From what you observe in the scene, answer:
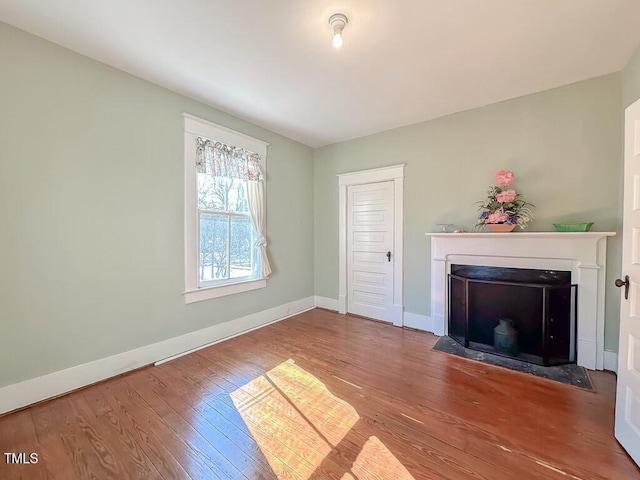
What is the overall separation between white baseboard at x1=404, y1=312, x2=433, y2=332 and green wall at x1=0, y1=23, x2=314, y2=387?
101 inches

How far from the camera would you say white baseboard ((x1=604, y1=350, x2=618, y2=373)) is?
242 centimetres

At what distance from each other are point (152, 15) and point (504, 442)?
3556 millimetres

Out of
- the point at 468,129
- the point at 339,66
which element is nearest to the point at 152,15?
the point at 339,66

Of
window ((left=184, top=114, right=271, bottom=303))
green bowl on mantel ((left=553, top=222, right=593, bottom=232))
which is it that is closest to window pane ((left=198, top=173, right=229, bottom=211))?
window ((left=184, top=114, right=271, bottom=303))

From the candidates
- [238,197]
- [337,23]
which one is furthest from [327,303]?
[337,23]

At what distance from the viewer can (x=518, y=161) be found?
9.45ft

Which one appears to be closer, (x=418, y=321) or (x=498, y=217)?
(x=498, y=217)

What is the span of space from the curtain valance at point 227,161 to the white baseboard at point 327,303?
7.24ft

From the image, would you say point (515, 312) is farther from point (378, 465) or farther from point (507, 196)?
point (378, 465)

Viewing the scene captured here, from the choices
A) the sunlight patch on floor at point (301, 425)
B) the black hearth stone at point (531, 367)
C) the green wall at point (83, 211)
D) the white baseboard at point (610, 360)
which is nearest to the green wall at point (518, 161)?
the white baseboard at point (610, 360)

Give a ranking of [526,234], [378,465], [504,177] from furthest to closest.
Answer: [504,177]
[526,234]
[378,465]

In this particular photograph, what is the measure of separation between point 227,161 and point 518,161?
329 cm

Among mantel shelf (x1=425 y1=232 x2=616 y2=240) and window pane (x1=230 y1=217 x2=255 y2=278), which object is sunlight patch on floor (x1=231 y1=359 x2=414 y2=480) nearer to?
window pane (x1=230 y1=217 x2=255 y2=278)

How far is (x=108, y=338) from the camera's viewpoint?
2.32 m
